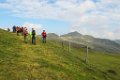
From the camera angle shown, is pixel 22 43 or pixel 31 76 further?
pixel 22 43

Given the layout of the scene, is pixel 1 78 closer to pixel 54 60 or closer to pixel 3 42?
pixel 54 60

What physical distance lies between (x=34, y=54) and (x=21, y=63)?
7.76 m

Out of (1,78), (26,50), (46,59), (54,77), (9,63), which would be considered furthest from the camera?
(26,50)

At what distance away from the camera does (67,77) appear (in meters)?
39.7

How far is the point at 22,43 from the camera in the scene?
59156 mm

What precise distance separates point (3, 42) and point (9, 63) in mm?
16906

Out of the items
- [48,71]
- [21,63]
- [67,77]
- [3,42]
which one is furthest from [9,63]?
[3,42]

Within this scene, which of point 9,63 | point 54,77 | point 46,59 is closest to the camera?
point 54,77

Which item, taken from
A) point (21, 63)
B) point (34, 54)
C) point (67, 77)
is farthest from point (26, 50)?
point (67, 77)

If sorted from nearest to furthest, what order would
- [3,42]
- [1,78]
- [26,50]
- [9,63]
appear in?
[1,78] < [9,63] < [26,50] < [3,42]

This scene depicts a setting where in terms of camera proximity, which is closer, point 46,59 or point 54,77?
point 54,77

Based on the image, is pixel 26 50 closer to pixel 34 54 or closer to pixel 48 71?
pixel 34 54

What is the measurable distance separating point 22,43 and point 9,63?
58.7 ft

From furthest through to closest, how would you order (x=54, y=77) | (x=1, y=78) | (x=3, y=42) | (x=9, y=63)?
1. (x=3, y=42)
2. (x=9, y=63)
3. (x=54, y=77)
4. (x=1, y=78)
